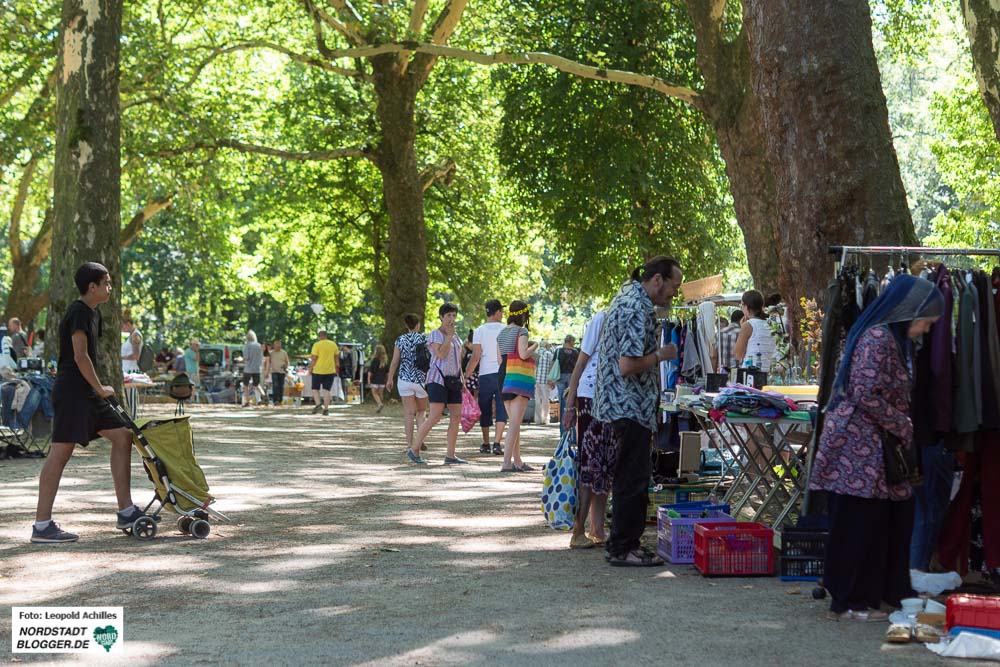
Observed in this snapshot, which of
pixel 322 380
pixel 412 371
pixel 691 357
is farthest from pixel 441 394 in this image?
pixel 322 380

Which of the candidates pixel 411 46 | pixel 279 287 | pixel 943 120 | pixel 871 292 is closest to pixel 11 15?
pixel 411 46

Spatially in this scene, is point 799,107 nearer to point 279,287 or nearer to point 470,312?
point 470,312

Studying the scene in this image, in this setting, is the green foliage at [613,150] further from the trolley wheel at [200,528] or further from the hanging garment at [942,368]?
the hanging garment at [942,368]

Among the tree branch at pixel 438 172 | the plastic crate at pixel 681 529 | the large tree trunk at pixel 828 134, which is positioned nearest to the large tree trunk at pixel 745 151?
the large tree trunk at pixel 828 134

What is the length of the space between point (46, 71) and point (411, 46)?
983 centimetres

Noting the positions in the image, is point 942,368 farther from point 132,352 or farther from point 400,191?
point 400,191

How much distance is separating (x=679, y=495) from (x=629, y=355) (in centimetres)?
256

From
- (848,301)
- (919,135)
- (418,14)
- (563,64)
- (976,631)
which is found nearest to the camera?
(976,631)

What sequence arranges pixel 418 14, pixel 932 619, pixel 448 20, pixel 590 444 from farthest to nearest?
pixel 418 14, pixel 448 20, pixel 590 444, pixel 932 619

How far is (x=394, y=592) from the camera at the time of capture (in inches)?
299

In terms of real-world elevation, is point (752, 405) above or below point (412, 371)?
below

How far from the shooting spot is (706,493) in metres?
10.7

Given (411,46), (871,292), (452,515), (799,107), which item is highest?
(411,46)

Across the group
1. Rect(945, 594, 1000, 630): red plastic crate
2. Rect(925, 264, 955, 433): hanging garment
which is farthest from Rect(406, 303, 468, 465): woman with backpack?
Rect(945, 594, 1000, 630): red plastic crate
